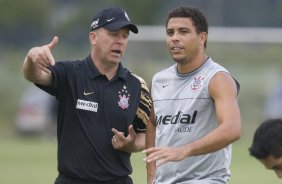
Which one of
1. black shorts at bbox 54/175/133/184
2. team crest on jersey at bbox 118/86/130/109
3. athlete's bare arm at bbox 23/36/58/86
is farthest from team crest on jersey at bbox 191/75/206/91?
black shorts at bbox 54/175/133/184

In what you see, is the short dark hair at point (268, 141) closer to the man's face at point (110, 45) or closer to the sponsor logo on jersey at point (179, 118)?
the sponsor logo on jersey at point (179, 118)

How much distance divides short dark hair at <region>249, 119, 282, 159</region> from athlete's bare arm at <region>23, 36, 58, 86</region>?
2353 millimetres

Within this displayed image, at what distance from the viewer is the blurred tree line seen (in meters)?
40.1

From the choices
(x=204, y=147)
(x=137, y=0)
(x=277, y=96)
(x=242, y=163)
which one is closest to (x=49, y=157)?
(x=242, y=163)

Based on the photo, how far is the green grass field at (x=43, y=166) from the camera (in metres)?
18.7

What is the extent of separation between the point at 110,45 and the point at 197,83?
1.14m

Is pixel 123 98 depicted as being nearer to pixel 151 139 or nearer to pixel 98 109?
pixel 98 109

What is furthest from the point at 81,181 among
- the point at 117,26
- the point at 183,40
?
the point at 183,40

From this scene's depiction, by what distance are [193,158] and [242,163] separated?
14.8 meters

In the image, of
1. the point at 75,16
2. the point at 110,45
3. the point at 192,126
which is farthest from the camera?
the point at 75,16

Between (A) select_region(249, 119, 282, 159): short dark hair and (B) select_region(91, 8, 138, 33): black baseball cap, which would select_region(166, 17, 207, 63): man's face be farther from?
(A) select_region(249, 119, 282, 159): short dark hair

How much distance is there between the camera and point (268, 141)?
247 inches

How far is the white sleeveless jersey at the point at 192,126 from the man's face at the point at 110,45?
2.86ft

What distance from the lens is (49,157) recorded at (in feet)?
76.6
